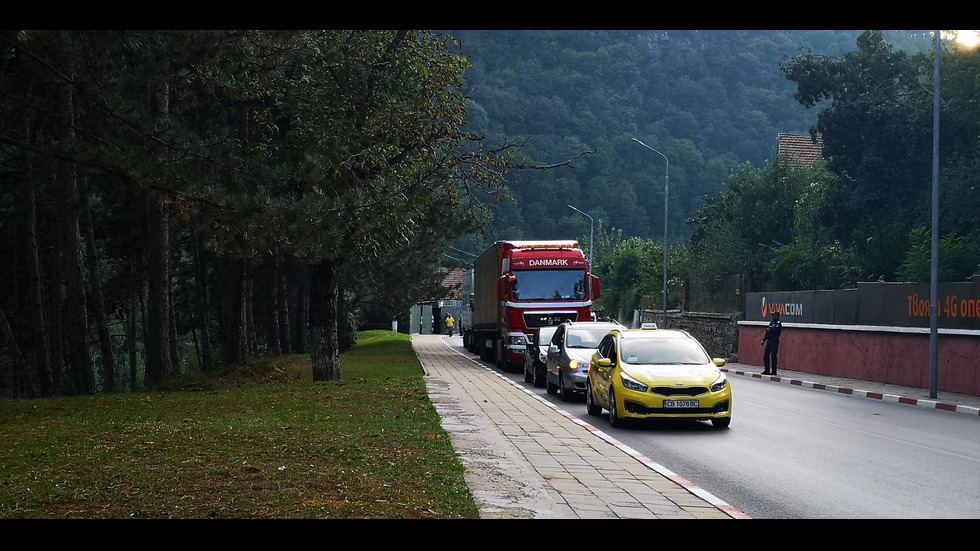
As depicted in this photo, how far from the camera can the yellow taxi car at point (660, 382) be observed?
1658 cm

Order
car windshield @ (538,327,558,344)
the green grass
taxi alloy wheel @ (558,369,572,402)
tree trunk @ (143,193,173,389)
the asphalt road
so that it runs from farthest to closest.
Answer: car windshield @ (538,327,558,344) < tree trunk @ (143,193,173,389) < taxi alloy wheel @ (558,369,572,402) < the asphalt road < the green grass

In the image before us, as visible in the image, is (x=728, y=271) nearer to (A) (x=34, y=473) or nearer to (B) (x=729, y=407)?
(B) (x=729, y=407)

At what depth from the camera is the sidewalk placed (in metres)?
9.06

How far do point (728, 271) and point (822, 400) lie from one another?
Answer: 90.6 feet

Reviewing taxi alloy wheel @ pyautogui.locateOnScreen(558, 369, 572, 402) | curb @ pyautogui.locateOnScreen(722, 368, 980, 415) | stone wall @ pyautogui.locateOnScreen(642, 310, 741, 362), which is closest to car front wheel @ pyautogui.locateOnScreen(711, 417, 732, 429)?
taxi alloy wheel @ pyautogui.locateOnScreen(558, 369, 572, 402)

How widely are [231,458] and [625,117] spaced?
91.3 metres

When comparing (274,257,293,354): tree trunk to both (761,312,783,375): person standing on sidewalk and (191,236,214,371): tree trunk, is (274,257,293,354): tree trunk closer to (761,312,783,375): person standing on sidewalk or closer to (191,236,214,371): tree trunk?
(191,236,214,371): tree trunk

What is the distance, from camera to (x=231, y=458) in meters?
11.5

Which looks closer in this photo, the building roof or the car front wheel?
the car front wheel

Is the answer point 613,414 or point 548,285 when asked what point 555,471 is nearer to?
point 613,414

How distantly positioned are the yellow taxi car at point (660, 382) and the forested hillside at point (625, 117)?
235 feet

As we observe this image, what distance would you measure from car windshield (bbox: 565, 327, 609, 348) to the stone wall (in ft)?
65.0

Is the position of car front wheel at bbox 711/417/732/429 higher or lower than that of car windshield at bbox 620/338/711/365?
lower
